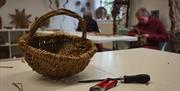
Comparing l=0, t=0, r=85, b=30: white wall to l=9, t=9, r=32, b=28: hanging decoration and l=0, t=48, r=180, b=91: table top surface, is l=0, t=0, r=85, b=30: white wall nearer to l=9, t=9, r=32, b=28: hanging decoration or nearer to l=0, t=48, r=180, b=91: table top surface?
l=9, t=9, r=32, b=28: hanging decoration

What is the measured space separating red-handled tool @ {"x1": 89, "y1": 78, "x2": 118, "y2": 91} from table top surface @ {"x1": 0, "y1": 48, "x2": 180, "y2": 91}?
0.06ft

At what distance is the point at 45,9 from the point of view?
5.11 metres

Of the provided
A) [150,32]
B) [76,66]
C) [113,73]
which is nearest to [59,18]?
[150,32]

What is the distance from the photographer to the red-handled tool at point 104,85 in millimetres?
753

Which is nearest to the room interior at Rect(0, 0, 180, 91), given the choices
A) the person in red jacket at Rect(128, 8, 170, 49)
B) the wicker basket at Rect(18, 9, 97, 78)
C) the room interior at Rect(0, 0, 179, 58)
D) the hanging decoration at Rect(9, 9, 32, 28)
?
the wicker basket at Rect(18, 9, 97, 78)

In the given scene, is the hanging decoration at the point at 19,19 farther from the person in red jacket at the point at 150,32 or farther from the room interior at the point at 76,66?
the room interior at the point at 76,66

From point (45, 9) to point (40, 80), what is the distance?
4.40 metres

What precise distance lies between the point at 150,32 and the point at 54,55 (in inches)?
115

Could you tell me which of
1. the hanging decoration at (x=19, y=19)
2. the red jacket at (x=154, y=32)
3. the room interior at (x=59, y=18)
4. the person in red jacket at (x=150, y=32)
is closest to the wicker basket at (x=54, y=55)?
the person in red jacket at (x=150, y=32)

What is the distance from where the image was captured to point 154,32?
3.53m

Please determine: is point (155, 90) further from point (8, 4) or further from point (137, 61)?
point (8, 4)

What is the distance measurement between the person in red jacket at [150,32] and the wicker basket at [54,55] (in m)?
2.37

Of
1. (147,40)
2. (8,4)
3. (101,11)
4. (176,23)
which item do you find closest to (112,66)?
(147,40)

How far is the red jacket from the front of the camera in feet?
11.0
